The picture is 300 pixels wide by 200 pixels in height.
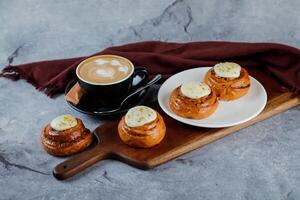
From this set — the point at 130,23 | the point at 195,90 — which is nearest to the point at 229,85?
the point at 195,90

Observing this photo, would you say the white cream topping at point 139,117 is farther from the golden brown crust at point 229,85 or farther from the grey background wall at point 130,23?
the grey background wall at point 130,23

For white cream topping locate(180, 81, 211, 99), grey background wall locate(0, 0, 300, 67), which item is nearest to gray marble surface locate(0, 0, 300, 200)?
grey background wall locate(0, 0, 300, 67)

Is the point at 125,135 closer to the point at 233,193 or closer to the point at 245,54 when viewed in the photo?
the point at 233,193

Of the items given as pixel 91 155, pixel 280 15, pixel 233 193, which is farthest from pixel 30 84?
pixel 280 15

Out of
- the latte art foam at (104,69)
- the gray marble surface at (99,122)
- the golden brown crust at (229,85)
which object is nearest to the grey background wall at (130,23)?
the gray marble surface at (99,122)

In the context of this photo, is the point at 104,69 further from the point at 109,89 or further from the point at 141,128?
the point at 141,128

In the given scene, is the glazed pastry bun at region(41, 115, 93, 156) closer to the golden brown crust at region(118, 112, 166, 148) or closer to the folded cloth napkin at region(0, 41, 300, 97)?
the golden brown crust at region(118, 112, 166, 148)
